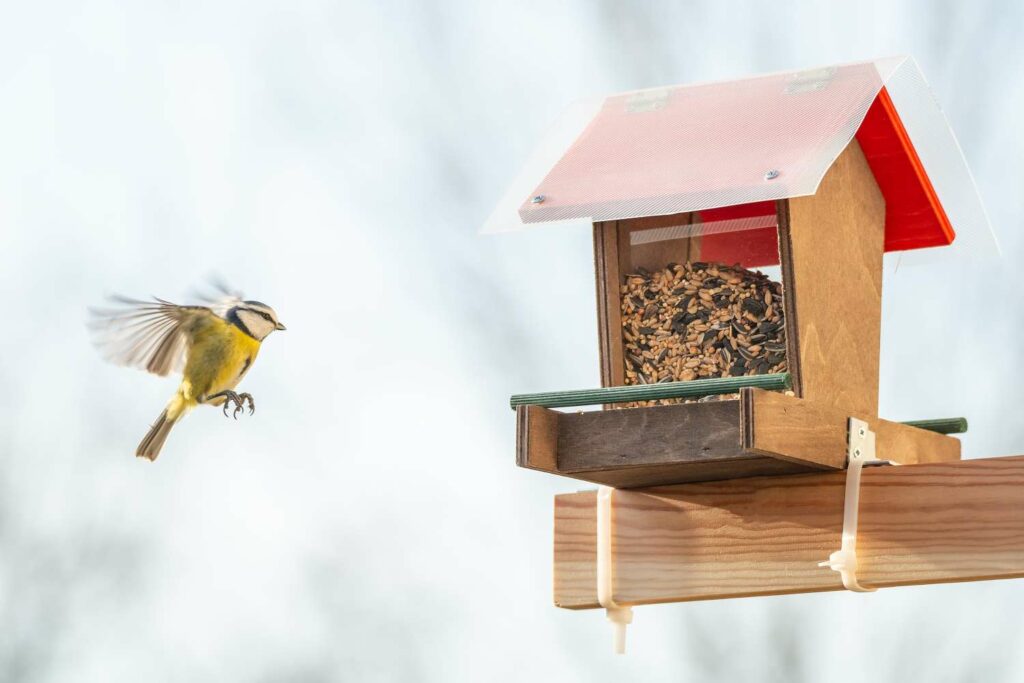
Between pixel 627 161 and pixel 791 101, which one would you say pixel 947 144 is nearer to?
pixel 791 101

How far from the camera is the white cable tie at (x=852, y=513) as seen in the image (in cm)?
188

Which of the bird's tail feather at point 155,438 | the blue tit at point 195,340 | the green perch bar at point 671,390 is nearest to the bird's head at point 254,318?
the blue tit at point 195,340

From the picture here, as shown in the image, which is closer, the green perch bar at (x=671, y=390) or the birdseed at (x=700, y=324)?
the green perch bar at (x=671, y=390)

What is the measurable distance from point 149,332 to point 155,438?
36 centimetres

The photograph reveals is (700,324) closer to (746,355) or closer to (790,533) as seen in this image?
(746,355)

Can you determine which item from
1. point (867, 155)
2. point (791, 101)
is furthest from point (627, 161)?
point (867, 155)

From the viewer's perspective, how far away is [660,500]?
2119mm

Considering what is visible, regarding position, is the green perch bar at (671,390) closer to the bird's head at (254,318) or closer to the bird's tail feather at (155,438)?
the bird's head at (254,318)

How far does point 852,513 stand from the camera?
1902 millimetres

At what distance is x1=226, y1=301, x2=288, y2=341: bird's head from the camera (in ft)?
9.23

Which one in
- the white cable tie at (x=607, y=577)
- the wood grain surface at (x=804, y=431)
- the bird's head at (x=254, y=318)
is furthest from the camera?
the bird's head at (x=254, y=318)

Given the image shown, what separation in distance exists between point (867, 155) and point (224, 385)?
1474 millimetres

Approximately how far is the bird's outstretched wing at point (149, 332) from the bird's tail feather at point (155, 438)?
0.25 meters

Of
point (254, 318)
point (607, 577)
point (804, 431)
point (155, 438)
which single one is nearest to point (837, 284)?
point (804, 431)
